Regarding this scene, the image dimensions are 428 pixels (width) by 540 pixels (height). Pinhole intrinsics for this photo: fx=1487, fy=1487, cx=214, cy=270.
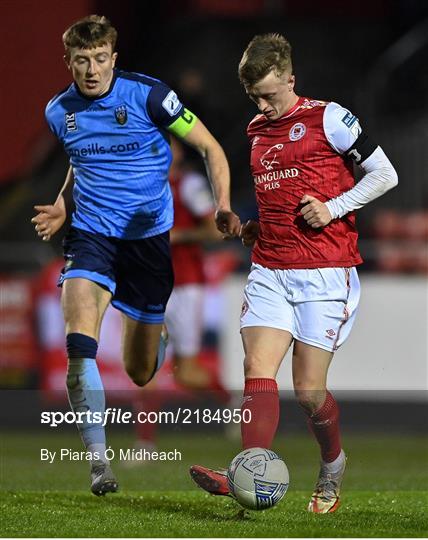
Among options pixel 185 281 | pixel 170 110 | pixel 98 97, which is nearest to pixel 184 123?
pixel 170 110

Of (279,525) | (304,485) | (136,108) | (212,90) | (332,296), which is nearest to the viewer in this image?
(279,525)

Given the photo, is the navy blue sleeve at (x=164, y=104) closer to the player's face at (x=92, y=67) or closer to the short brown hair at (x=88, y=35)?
the player's face at (x=92, y=67)

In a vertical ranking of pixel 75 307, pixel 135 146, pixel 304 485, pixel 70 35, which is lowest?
pixel 304 485

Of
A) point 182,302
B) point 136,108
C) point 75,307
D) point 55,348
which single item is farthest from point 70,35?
point 55,348

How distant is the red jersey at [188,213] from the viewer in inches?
469

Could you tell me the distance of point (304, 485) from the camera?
9.43 meters

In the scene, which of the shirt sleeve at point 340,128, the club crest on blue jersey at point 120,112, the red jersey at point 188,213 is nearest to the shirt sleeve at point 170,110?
the club crest on blue jersey at point 120,112

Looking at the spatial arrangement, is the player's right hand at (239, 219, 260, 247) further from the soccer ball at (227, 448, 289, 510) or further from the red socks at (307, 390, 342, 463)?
the soccer ball at (227, 448, 289, 510)

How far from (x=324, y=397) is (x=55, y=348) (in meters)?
6.87

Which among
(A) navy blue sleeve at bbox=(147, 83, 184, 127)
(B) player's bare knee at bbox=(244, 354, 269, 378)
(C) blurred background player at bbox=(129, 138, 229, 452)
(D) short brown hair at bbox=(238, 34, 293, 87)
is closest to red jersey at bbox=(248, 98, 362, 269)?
(D) short brown hair at bbox=(238, 34, 293, 87)

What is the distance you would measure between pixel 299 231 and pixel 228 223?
365mm

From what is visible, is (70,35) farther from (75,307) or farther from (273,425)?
(273,425)

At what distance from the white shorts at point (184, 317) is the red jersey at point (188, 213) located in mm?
105

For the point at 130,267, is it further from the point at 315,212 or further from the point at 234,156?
the point at 234,156
